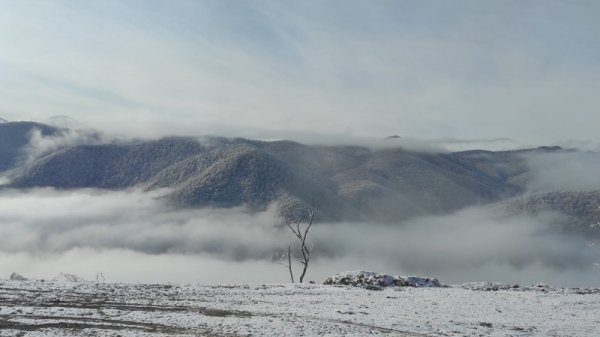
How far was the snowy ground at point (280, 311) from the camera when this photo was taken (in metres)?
20.2

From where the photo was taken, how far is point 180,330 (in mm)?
19734

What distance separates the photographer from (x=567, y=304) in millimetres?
29375

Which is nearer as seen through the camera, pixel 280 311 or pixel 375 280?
pixel 280 311

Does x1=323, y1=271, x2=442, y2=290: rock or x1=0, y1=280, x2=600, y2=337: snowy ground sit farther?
x1=323, y1=271, x2=442, y2=290: rock

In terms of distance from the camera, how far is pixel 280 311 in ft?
80.4

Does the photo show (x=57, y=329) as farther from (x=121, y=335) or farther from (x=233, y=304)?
(x=233, y=304)

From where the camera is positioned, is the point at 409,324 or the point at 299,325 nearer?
the point at 299,325

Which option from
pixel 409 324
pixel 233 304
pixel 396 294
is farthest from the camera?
pixel 396 294

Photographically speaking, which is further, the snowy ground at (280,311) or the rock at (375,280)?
the rock at (375,280)

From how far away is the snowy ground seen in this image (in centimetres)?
2019

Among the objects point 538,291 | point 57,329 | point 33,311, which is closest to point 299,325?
point 57,329

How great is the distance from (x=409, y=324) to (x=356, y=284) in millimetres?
12562

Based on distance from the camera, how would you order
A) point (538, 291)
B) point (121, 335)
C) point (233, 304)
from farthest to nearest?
point (538, 291), point (233, 304), point (121, 335)

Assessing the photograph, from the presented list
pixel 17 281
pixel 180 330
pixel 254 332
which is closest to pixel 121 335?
pixel 180 330
